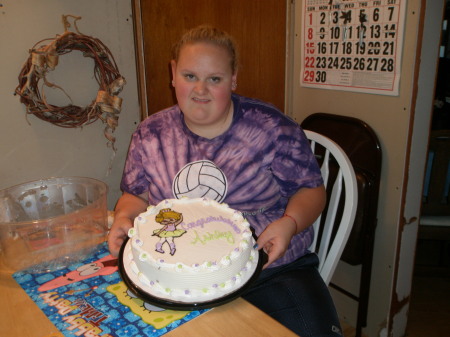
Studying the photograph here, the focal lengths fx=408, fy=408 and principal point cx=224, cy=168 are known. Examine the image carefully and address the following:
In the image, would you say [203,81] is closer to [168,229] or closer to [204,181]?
[204,181]

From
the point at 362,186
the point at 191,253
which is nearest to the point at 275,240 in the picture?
the point at 191,253

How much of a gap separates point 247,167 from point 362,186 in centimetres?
66

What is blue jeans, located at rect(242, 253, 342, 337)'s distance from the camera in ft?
3.59

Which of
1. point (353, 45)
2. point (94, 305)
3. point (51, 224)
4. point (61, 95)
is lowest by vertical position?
point (94, 305)

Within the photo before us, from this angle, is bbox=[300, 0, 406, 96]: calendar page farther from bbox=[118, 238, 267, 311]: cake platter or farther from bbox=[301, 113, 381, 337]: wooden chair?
bbox=[118, 238, 267, 311]: cake platter

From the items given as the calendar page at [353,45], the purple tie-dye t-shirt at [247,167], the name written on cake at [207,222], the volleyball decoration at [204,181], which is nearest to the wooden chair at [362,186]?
the calendar page at [353,45]

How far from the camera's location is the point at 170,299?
35.0 inches

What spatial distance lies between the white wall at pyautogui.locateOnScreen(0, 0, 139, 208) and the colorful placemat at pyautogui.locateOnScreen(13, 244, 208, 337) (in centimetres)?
79

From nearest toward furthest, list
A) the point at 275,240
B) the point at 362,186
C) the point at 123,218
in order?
the point at 275,240, the point at 123,218, the point at 362,186

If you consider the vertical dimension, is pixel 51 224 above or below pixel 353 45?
below

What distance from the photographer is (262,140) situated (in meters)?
1.34

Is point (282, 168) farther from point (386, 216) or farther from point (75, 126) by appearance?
point (75, 126)

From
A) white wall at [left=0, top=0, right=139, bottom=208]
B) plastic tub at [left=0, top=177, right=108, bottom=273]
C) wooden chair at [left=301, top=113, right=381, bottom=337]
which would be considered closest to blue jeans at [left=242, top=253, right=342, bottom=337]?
plastic tub at [left=0, top=177, right=108, bottom=273]

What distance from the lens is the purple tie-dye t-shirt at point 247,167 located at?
4.34 ft
